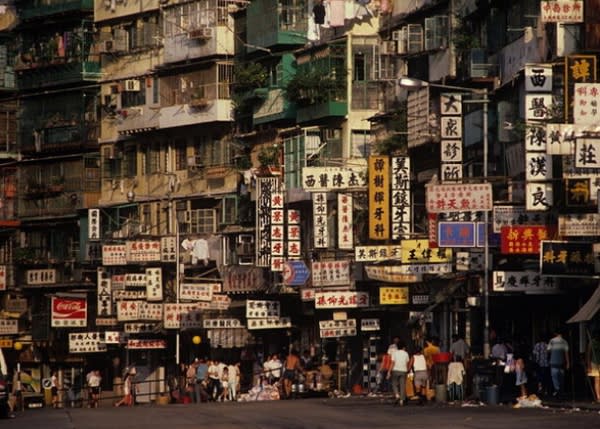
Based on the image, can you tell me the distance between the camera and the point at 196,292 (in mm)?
82875

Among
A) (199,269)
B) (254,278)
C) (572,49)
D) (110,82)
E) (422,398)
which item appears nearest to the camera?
(422,398)

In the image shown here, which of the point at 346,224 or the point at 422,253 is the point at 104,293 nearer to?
the point at 346,224

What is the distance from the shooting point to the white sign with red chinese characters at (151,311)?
8738 cm

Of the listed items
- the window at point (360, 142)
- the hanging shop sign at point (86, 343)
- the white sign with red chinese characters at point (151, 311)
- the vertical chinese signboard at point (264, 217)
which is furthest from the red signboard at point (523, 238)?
the hanging shop sign at point (86, 343)

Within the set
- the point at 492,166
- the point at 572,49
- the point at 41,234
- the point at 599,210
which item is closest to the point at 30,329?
the point at 41,234

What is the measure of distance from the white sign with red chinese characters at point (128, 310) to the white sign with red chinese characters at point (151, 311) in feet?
0.78

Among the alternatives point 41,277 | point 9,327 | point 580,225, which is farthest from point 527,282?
point 9,327

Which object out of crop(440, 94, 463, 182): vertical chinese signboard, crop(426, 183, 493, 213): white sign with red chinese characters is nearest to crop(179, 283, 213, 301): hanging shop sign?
crop(440, 94, 463, 182): vertical chinese signboard

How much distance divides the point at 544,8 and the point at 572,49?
277cm

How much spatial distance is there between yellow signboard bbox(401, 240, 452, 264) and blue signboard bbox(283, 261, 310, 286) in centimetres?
1377

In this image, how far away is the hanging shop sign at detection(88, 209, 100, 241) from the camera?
318 feet

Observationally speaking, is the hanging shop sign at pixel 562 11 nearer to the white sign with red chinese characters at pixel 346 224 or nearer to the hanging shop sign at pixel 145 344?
the white sign with red chinese characters at pixel 346 224

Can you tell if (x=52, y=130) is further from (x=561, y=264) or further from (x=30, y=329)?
(x=561, y=264)

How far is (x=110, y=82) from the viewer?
100 meters
